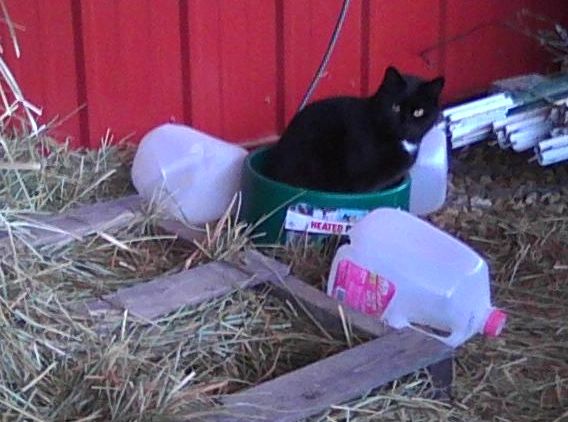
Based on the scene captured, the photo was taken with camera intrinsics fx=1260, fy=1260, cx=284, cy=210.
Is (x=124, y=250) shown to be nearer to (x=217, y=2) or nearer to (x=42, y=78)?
(x=42, y=78)

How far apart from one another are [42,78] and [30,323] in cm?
106

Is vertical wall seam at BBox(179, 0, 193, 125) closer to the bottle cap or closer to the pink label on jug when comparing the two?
the pink label on jug

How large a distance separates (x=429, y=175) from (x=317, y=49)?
60 cm

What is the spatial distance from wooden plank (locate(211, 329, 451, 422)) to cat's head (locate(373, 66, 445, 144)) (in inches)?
27.5

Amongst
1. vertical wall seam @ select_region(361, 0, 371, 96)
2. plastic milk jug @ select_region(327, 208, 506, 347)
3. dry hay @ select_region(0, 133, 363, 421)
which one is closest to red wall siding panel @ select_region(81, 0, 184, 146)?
dry hay @ select_region(0, 133, 363, 421)

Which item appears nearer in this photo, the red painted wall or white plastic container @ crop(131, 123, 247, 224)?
white plastic container @ crop(131, 123, 247, 224)

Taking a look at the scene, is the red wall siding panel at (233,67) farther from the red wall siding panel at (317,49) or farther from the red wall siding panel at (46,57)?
the red wall siding panel at (46,57)

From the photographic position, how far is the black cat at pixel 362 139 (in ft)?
9.57

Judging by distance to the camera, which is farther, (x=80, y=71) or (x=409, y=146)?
(x=80, y=71)

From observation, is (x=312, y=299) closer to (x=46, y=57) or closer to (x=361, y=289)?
(x=361, y=289)

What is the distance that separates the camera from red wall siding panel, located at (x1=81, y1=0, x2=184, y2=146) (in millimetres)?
3189

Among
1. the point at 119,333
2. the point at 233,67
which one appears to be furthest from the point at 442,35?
the point at 119,333

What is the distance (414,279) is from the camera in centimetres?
251

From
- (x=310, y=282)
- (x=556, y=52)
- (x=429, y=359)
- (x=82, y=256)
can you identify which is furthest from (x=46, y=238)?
(x=556, y=52)
